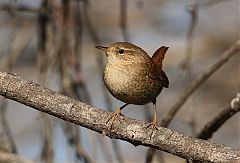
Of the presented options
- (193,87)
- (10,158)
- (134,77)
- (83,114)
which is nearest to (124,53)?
(134,77)

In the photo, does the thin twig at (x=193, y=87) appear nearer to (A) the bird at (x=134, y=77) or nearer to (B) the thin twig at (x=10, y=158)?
(A) the bird at (x=134, y=77)

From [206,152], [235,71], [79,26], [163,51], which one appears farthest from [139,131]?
[235,71]

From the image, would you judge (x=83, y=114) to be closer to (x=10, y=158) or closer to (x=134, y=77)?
(x=134, y=77)

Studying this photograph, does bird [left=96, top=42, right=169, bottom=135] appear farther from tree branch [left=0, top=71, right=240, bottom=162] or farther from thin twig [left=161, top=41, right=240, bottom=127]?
thin twig [left=161, top=41, right=240, bottom=127]

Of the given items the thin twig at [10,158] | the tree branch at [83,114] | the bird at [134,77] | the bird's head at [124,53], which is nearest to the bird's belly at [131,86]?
the bird at [134,77]

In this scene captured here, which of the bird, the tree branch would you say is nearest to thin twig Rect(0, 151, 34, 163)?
the bird

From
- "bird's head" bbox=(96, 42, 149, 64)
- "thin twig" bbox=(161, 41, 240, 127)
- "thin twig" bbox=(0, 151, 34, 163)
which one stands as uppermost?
"bird's head" bbox=(96, 42, 149, 64)

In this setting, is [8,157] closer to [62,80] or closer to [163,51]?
[62,80]
